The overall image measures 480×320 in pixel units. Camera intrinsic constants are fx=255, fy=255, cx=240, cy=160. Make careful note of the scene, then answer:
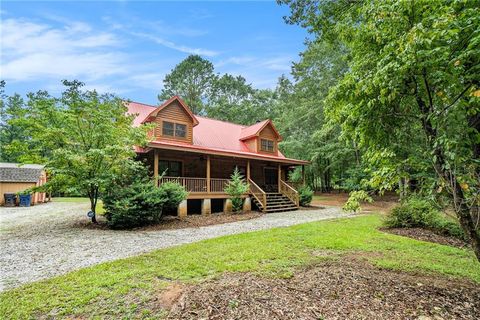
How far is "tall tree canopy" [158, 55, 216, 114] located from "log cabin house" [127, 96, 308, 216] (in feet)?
61.0

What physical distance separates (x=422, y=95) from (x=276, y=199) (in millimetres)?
13017

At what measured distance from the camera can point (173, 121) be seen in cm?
1448

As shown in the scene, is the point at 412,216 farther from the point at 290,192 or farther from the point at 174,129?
the point at 174,129

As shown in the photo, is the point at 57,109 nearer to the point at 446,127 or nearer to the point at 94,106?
the point at 94,106

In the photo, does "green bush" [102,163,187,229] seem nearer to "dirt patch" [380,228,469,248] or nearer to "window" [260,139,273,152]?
"dirt patch" [380,228,469,248]

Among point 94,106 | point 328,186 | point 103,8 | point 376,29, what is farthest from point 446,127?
point 328,186

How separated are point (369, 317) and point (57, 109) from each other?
10.7 meters

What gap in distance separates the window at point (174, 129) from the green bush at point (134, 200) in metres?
4.17

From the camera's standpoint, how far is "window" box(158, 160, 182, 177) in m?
14.1

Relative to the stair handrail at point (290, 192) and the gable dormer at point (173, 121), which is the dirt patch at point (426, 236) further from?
the gable dormer at point (173, 121)

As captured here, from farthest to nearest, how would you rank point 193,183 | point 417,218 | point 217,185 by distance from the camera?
point 217,185 < point 193,183 < point 417,218

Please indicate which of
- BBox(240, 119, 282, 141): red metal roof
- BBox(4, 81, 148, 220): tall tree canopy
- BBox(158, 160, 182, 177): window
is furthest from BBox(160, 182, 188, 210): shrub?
BBox(240, 119, 282, 141): red metal roof

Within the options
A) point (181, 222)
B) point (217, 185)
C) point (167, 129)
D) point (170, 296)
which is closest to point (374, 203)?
point (217, 185)

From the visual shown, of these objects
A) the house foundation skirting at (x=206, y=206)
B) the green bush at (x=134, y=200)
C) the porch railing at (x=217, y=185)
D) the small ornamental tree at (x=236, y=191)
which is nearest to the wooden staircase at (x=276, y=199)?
the small ornamental tree at (x=236, y=191)
